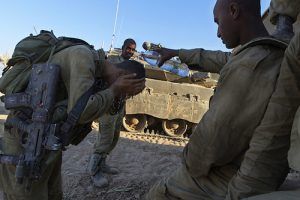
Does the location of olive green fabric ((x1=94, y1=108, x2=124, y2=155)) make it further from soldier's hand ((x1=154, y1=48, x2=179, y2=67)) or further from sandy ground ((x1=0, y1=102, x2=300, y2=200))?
soldier's hand ((x1=154, y1=48, x2=179, y2=67))

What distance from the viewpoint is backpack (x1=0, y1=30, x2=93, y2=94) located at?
9.97 feet

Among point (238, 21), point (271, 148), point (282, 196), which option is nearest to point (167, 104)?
point (238, 21)

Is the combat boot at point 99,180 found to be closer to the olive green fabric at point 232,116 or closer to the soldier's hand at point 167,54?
the soldier's hand at point 167,54

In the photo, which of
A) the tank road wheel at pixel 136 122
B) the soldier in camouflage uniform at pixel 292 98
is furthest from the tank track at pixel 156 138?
the soldier in camouflage uniform at pixel 292 98

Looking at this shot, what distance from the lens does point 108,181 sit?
6641mm

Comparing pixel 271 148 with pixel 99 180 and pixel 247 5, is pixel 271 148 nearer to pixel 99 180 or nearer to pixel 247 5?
pixel 247 5

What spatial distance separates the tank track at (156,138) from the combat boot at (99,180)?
17.4 ft

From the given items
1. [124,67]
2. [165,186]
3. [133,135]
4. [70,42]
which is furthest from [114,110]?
[133,135]

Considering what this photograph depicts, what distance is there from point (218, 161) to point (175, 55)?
105 cm

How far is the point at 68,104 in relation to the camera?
2.84 meters

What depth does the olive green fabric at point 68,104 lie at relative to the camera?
2.80 metres

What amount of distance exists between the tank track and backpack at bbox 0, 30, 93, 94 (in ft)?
28.9

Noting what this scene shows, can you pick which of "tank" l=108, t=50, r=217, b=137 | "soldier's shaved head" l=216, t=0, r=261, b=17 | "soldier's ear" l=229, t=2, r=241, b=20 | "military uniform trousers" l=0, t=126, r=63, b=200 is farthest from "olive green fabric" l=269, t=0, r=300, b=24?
"tank" l=108, t=50, r=217, b=137

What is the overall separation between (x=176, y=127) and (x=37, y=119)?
10997mm
